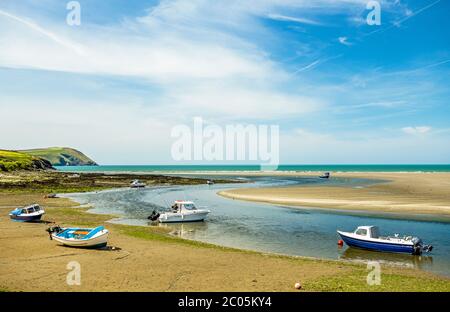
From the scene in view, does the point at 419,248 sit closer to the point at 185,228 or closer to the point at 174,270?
the point at 174,270

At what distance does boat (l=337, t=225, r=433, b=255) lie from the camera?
2464 centimetres

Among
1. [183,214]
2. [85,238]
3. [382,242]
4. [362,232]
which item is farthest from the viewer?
[183,214]

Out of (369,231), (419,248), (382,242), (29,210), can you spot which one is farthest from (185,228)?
(419,248)

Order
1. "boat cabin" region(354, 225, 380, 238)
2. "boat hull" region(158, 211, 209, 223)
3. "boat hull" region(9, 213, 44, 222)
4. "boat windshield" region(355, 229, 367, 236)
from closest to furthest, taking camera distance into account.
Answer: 1. "boat cabin" region(354, 225, 380, 238)
2. "boat windshield" region(355, 229, 367, 236)
3. "boat hull" region(9, 213, 44, 222)
4. "boat hull" region(158, 211, 209, 223)

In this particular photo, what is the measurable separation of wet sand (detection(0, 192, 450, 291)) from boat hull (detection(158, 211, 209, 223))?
10.4 m

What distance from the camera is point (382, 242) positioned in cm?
2583

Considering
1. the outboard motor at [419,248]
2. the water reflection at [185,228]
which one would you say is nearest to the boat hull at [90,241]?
the water reflection at [185,228]

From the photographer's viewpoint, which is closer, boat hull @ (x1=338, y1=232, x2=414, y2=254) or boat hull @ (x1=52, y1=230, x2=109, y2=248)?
boat hull @ (x1=52, y1=230, x2=109, y2=248)

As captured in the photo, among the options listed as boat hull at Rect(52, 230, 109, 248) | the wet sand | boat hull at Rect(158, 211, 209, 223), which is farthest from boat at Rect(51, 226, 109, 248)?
boat hull at Rect(158, 211, 209, 223)

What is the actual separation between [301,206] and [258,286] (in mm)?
34677

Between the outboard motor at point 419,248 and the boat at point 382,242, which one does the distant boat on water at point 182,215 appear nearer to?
the boat at point 382,242

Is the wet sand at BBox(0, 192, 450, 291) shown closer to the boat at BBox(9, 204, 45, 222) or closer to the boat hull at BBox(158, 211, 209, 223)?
the boat at BBox(9, 204, 45, 222)

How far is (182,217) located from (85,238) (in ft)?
54.1

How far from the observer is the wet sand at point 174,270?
55.6 ft
